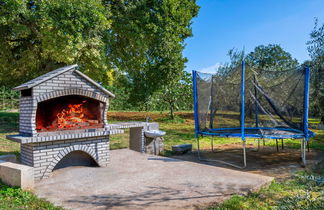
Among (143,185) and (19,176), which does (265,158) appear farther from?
(19,176)

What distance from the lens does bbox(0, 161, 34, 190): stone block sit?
14.8 feet

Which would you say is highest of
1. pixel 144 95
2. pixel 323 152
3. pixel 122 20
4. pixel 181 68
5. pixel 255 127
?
pixel 122 20

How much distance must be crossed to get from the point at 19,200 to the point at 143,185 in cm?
207

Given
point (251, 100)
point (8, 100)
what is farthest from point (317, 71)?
point (8, 100)

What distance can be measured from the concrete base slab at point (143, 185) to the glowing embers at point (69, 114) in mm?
1013

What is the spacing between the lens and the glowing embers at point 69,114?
5.70 metres

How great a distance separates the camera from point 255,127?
8.52 meters

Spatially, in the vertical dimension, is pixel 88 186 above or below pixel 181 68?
below

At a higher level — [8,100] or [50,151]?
[8,100]

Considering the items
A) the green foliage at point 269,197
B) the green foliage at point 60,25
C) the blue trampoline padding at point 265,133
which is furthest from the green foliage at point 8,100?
the green foliage at point 269,197

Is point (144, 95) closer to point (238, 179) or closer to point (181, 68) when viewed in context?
point (181, 68)

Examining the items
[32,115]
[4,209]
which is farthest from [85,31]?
[4,209]

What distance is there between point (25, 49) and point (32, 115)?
10939mm

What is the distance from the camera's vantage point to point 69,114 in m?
5.95
